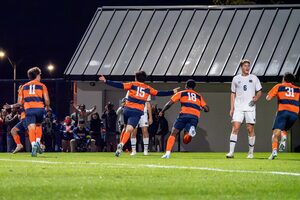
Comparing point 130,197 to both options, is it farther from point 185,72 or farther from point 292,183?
point 185,72

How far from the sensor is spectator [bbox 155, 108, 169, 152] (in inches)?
1398

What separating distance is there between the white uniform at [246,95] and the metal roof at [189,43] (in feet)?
36.4

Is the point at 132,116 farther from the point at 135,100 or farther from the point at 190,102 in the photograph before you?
the point at 190,102

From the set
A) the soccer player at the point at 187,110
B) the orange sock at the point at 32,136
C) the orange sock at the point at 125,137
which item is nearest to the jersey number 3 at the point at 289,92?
the soccer player at the point at 187,110

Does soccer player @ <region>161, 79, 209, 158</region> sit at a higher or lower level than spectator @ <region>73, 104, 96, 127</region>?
lower

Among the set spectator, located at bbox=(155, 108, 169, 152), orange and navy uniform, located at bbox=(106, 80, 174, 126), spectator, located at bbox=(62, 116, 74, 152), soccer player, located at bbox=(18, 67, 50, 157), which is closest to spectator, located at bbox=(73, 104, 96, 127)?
spectator, located at bbox=(62, 116, 74, 152)

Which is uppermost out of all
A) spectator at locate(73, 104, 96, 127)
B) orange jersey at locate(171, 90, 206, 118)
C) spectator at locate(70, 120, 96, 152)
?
spectator at locate(73, 104, 96, 127)

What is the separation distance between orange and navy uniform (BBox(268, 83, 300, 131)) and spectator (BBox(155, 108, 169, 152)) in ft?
36.3

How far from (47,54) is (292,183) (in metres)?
53.1

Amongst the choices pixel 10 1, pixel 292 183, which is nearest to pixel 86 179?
pixel 292 183

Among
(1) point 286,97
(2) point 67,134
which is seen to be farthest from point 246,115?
(2) point 67,134

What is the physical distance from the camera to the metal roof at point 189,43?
120ft

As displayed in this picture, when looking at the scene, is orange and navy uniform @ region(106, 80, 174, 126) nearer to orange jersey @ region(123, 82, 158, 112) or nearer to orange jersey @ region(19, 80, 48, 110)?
orange jersey @ region(123, 82, 158, 112)

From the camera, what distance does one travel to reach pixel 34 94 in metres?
24.9
